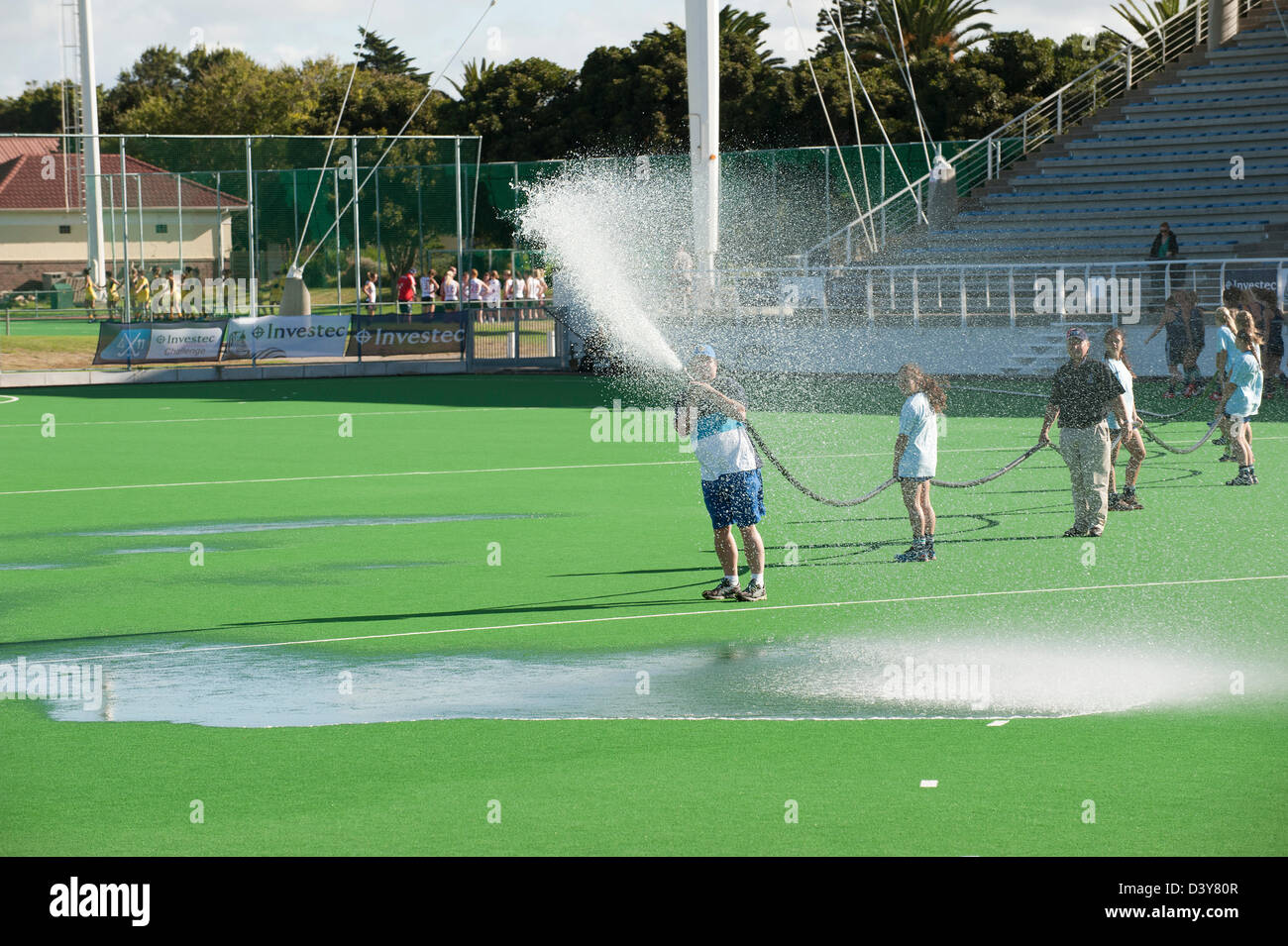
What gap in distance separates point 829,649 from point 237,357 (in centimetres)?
2903

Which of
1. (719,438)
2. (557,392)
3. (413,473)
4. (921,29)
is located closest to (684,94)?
(921,29)

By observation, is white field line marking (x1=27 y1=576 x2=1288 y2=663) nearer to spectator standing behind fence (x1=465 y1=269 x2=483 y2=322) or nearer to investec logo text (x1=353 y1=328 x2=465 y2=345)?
investec logo text (x1=353 y1=328 x2=465 y2=345)

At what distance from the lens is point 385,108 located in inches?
2859

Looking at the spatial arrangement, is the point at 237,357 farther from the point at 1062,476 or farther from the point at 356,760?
the point at 356,760

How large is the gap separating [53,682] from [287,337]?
93.7ft

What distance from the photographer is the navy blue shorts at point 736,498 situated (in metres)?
11.8

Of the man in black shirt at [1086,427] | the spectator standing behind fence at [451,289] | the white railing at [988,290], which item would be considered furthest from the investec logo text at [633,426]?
the spectator standing behind fence at [451,289]

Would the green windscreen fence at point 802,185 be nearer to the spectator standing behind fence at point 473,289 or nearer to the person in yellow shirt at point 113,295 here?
the spectator standing behind fence at point 473,289

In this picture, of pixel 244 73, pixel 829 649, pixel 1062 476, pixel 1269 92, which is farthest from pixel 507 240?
pixel 829 649

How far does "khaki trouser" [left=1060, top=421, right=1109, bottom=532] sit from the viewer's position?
14922 mm

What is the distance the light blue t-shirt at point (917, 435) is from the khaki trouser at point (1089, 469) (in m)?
1.72

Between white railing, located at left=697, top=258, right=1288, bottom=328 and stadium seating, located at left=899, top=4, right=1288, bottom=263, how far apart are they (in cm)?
194

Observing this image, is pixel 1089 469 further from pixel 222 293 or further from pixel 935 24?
pixel 935 24

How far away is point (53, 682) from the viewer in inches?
396
